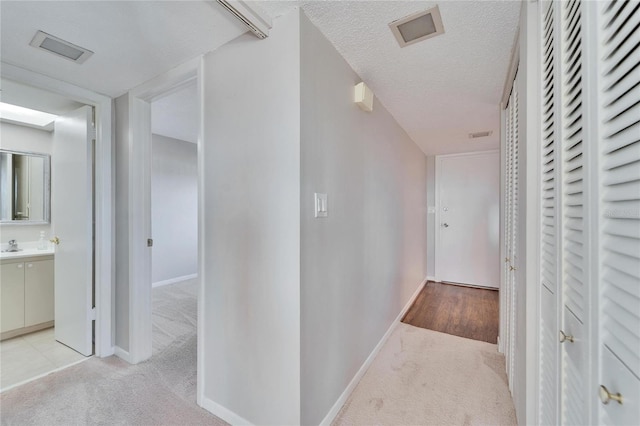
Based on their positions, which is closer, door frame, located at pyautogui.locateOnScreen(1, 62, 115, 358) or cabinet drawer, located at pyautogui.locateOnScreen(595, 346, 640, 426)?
→ cabinet drawer, located at pyautogui.locateOnScreen(595, 346, 640, 426)

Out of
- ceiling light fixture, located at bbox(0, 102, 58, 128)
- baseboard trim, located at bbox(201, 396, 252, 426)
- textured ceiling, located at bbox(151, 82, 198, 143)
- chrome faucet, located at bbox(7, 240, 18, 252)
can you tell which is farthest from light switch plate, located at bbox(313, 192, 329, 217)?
chrome faucet, located at bbox(7, 240, 18, 252)

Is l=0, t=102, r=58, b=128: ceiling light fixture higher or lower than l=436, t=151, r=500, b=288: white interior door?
higher

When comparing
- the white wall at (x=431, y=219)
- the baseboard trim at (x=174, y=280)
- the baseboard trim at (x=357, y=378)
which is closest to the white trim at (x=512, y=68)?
the baseboard trim at (x=357, y=378)

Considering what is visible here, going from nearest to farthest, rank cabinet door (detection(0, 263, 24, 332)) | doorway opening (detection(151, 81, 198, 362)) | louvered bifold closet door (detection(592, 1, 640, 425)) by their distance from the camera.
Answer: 1. louvered bifold closet door (detection(592, 1, 640, 425))
2. cabinet door (detection(0, 263, 24, 332))
3. doorway opening (detection(151, 81, 198, 362))

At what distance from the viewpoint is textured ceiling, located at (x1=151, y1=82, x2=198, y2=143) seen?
2.48 metres

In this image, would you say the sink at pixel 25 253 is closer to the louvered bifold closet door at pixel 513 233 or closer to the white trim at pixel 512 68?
the louvered bifold closet door at pixel 513 233

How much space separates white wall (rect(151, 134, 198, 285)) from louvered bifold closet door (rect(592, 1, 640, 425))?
4607mm

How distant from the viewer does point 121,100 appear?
2.16 metres

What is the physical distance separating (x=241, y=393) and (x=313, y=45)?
6.24 feet

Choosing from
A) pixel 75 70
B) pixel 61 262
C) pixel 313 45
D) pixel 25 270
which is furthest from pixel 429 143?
pixel 25 270

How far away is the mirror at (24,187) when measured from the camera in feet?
9.15

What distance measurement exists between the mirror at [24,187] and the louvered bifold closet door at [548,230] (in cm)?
449

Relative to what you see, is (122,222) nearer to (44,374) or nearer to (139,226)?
(139,226)

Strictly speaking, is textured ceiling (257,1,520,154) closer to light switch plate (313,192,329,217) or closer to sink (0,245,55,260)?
light switch plate (313,192,329,217)
